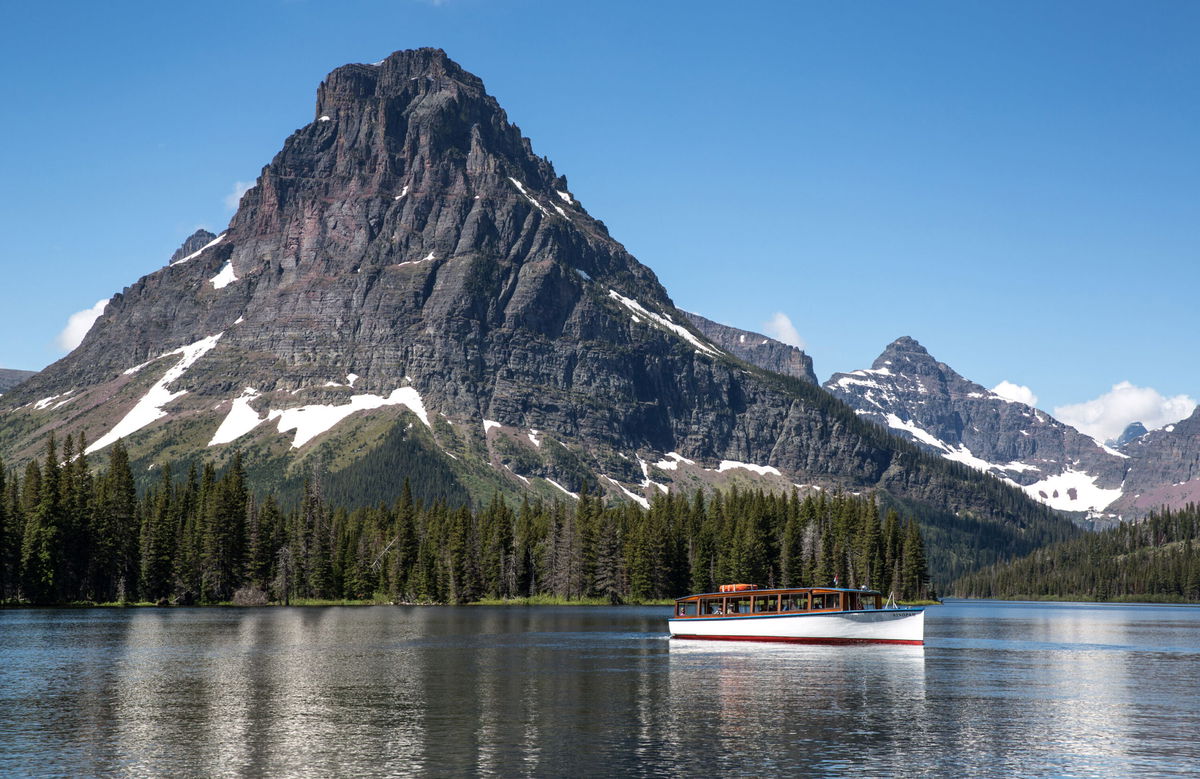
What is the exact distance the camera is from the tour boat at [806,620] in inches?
4584

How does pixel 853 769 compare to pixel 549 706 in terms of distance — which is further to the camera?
pixel 549 706

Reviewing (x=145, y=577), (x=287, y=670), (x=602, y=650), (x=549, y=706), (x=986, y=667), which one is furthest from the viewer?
(x=145, y=577)

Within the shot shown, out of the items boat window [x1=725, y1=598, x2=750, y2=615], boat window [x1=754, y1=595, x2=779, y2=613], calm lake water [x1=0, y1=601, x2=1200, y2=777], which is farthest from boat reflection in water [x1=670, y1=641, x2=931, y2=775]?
boat window [x1=725, y1=598, x2=750, y2=615]

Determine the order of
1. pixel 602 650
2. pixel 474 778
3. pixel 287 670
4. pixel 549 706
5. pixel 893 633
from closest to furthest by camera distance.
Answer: pixel 474 778, pixel 549 706, pixel 287 670, pixel 602 650, pixel 893 633

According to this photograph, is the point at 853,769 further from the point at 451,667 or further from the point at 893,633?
the point at 893,633

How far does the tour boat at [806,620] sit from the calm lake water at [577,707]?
4.15 m

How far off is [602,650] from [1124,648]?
58.3m

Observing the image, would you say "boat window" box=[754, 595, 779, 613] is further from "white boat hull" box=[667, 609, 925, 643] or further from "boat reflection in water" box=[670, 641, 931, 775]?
"boat reflection in water" box=[670, 641, 931, 775]

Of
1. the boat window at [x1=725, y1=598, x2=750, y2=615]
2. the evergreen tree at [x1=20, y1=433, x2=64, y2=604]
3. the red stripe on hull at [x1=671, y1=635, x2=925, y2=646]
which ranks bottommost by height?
the red stripe on hull at [x1=671, y1=635, x2=925, y2=646]

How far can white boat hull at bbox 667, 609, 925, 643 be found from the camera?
115812 mm

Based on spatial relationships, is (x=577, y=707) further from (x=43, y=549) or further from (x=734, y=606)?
(x=43, y=549)

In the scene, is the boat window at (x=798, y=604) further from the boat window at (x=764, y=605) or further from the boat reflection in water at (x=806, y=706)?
the boat reflection in water at (x=806, y=706)

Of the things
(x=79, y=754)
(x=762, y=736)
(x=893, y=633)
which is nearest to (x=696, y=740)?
(x=762, y=736)

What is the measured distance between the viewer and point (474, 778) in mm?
42562
